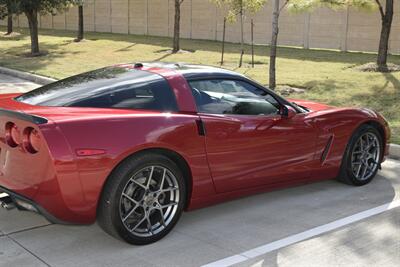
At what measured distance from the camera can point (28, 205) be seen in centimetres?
384

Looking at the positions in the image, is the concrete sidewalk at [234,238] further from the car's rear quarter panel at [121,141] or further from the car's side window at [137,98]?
the car's side window at [137,98]

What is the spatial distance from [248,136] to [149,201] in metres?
1.09

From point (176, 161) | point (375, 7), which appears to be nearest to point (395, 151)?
point (176, 161)

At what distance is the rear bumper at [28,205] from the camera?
3.75 m

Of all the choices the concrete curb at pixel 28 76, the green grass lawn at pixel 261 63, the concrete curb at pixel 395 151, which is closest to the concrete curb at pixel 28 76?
the concrete curb at pixel 28 76

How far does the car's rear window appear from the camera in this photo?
13.8ft

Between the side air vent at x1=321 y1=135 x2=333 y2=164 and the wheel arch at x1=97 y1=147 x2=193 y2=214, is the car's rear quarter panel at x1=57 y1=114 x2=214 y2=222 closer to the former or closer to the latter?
the wheel arch at x1=97 y1=147 x2=193 y2=214

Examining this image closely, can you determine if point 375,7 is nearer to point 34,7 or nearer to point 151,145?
point 34,7

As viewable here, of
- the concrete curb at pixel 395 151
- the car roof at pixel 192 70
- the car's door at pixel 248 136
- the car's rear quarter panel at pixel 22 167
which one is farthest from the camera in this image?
the concrete curb at pixel 395 151

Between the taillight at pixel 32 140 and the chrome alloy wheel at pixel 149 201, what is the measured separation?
696mm

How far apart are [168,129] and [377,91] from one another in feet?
25.1

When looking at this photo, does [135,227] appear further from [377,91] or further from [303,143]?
[377,91]

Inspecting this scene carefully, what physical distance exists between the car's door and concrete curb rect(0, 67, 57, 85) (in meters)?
8.70

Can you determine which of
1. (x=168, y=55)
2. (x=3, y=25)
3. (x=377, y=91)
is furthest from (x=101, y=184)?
(x=3, y=25)
